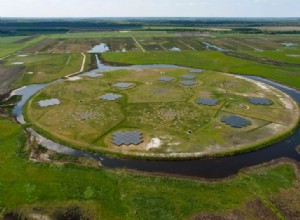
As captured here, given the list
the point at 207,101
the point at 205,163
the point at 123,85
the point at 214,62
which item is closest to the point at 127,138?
the point at 205,163

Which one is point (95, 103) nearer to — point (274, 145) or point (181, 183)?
point (181, 183)

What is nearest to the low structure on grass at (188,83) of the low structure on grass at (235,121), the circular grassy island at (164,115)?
the circular grassy island at (164,115)

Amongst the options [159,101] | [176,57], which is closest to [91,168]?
[159,101]

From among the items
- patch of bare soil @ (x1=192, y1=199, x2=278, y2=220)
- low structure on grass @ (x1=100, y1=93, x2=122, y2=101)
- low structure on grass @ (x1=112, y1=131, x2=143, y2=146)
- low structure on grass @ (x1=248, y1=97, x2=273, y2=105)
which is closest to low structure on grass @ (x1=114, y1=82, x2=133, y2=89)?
low structure on grass @ (x1=100, y1=93, x2=122, y2=101)

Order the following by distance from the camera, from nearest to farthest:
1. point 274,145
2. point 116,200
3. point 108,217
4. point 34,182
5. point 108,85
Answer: point 108,217
point 116,200
point 34,182
point 274,145
point 108,85

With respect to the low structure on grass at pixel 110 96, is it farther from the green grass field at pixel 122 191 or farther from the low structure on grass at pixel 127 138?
the green grass field at pixel 122 191

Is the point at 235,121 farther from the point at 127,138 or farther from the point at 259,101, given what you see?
the point at 127,138
